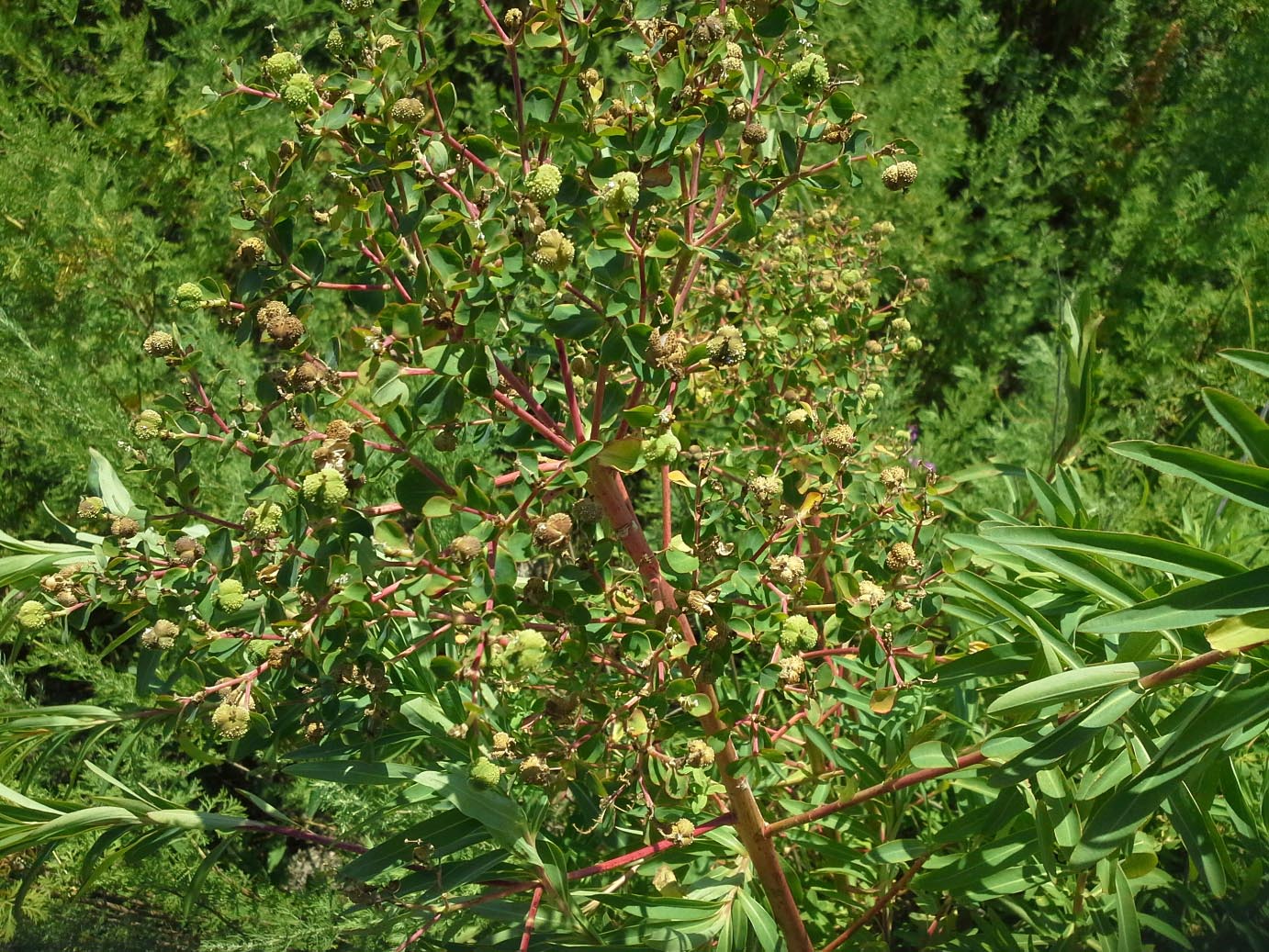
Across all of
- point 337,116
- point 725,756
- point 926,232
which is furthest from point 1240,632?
point 926,232

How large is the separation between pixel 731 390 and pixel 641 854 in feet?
2.06

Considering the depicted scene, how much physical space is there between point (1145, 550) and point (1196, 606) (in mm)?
90

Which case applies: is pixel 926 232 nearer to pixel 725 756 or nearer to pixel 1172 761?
pixel 725 756

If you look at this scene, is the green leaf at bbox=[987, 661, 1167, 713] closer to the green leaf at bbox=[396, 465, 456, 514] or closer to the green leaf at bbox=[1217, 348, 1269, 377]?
the green leaf at bbox=[1217, 348, 1269, 377]

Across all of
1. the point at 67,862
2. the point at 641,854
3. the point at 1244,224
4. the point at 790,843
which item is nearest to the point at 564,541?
the point at 641,854

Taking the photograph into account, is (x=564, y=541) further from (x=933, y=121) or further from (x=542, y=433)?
(x=933, y=121)

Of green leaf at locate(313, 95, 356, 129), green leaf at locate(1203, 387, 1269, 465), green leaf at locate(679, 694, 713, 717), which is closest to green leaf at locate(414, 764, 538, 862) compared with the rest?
green leaf at locate(679, 694, 713, 717)

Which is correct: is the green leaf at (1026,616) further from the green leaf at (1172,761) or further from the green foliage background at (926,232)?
the green foliage background at (926,232)

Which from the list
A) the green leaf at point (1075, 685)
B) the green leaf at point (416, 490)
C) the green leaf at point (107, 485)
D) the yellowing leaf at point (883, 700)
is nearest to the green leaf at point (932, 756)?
the yellowing leaf at point (883, 700)

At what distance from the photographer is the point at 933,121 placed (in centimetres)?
245

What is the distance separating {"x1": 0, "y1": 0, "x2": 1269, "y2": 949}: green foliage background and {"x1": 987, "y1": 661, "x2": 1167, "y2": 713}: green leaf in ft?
2.25

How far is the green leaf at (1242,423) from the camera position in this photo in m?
0.78

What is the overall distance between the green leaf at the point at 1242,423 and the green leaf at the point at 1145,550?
0.28ft

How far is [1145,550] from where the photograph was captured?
0.83m
